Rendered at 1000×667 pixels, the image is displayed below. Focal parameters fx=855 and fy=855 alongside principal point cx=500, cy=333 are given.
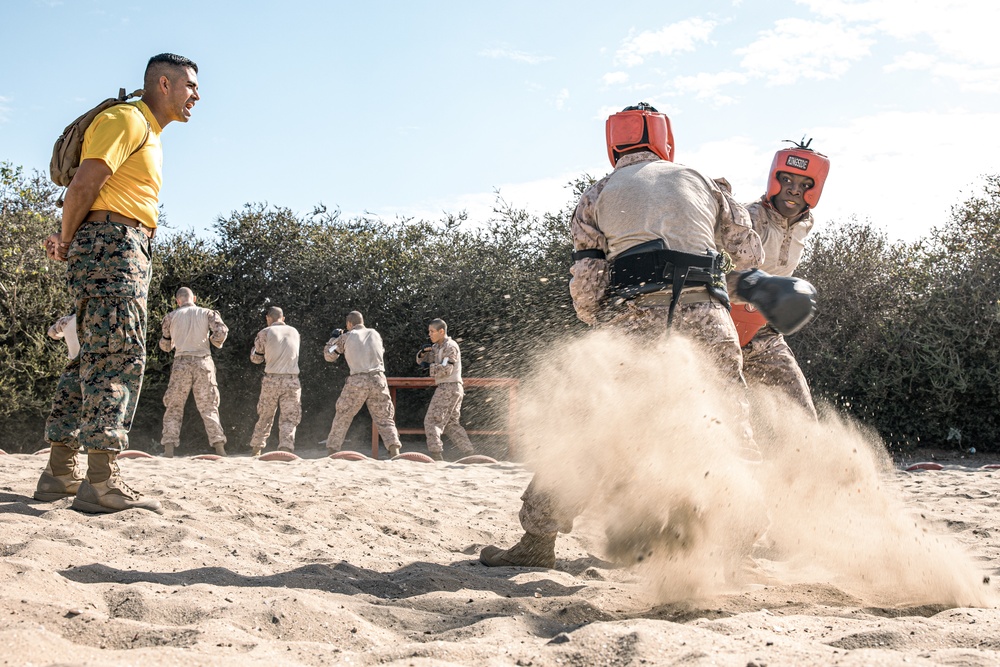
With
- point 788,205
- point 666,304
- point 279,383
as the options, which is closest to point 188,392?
point 279,383

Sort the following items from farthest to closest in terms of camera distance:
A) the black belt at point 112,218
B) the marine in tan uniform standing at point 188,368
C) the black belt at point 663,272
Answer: the marine in tan uniform standing at point 188,368
the black belt at point 112,218
the black belt at point 663,272

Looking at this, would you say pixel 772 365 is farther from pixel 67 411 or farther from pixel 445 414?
pixel 445 414

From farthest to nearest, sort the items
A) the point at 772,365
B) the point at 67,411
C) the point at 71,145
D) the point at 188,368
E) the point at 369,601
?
1. the point at 188,368
2. the point at 772,365
3. the point at 67,411
4. the point at 71,145
5. the point at 369,601

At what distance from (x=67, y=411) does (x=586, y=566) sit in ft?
8.64

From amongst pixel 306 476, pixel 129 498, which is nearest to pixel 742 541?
pixel 129 498

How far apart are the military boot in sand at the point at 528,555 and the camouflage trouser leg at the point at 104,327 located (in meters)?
1.81

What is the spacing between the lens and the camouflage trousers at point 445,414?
1099cm

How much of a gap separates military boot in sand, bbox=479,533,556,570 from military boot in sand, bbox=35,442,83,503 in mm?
2161

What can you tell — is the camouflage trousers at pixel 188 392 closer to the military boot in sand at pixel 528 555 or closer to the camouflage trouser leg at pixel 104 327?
the camouflage trouser leg at pixel 104 327

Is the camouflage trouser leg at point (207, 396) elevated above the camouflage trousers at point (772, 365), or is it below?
below

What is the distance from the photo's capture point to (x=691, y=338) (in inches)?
137

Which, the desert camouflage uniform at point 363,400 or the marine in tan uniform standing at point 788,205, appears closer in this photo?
the marine in tan uniform standing at point 788,205

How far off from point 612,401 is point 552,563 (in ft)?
2.78

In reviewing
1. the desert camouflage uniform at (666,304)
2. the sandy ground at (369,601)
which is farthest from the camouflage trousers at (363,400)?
the desert camouflage uniform at (666,304)
